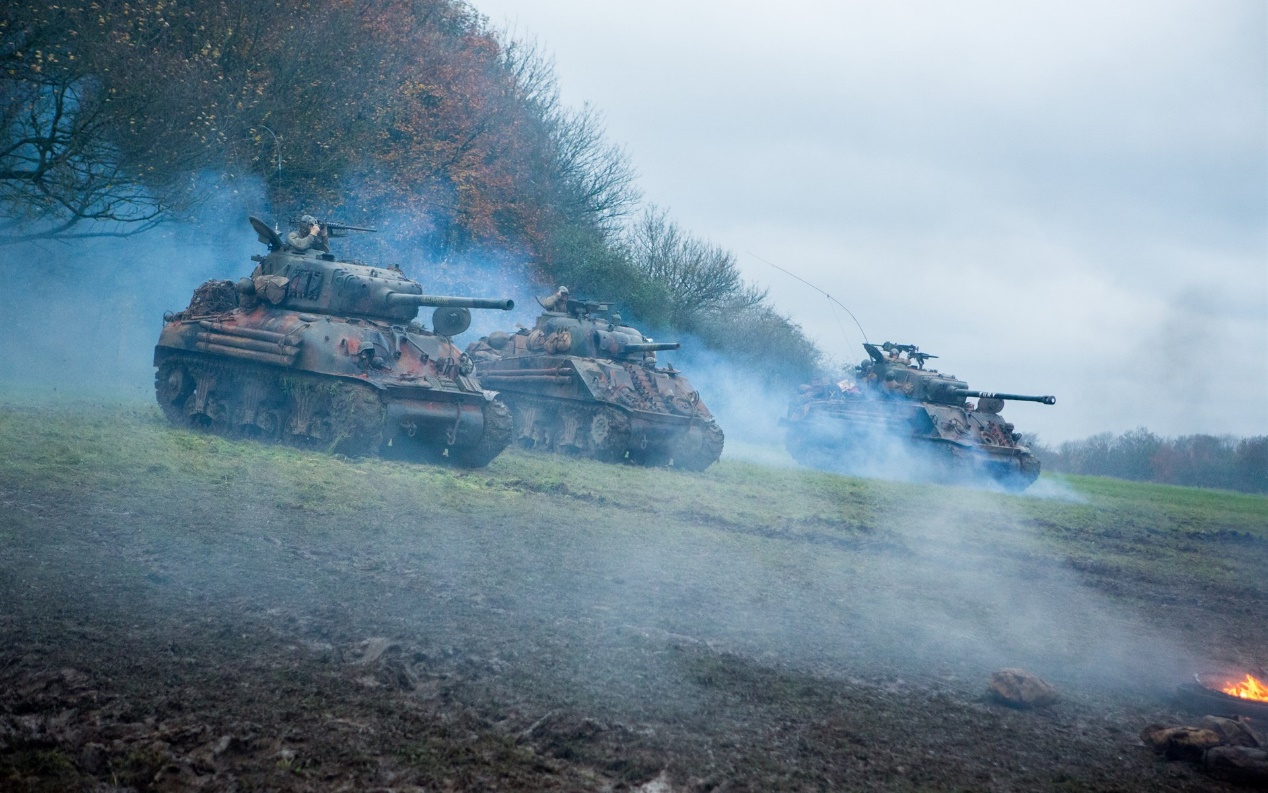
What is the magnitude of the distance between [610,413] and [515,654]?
45.7 feet

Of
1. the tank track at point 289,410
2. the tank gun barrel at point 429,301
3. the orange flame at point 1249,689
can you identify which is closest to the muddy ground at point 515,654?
the orange flame at point 1249,689

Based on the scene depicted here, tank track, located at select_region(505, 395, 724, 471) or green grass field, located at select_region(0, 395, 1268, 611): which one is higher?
tank track, located at select_region(505, 395, 724, 471)

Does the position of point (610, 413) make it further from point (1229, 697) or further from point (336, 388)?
point (1229, 697)

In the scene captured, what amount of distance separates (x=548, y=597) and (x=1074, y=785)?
12.0 ft

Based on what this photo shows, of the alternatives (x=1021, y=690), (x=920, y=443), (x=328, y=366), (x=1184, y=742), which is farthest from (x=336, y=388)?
(x=920, y=443)

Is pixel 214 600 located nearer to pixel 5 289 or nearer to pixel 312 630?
pixel 312 630

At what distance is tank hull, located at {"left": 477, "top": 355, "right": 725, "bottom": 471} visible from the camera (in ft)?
65.3

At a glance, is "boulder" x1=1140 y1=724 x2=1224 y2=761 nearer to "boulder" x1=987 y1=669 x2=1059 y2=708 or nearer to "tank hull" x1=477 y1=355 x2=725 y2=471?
"boulder" x1=987 y1=669 x2=1059 y2=708

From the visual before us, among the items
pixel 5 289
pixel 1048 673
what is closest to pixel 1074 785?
pixel 1048 673

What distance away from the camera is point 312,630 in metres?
5.88

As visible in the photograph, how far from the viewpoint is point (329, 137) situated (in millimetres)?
25391

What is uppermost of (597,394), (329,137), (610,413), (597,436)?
(329,137)

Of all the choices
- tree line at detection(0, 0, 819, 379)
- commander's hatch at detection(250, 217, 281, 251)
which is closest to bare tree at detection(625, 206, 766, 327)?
tree line at detection(0, 0, 819, 379)

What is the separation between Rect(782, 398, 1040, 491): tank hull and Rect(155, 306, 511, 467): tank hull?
13933 millimetres
